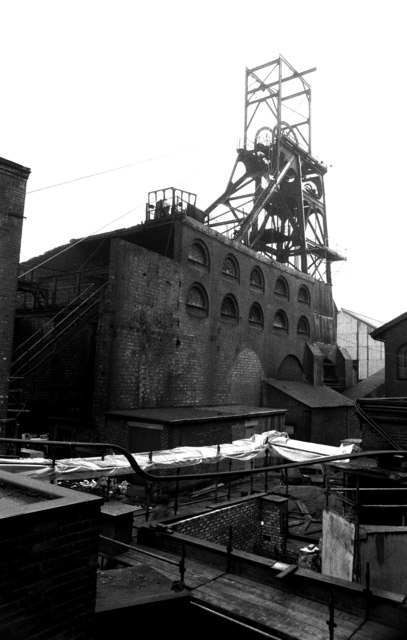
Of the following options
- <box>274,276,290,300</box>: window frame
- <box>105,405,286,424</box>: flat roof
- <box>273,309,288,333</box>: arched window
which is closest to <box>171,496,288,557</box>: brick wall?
<box>105,405,286,424</box>: flat roof

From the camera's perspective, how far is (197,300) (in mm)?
23047

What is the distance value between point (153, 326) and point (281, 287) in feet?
44.1

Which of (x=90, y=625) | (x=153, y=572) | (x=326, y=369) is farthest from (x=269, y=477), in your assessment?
(x=326, y=369)

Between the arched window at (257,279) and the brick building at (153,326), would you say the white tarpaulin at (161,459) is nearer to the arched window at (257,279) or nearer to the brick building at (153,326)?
the brick building at (153,326)

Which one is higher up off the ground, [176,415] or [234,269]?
[234,269]

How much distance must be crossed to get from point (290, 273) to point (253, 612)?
26.9 meters

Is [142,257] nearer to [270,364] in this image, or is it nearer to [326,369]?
[270,364]

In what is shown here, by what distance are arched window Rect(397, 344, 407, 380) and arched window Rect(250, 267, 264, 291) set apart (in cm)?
880

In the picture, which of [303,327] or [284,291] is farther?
[303,327]

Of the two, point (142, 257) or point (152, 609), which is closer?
point (152, 609)

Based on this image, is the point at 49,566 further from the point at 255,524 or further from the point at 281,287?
the point at 281,287

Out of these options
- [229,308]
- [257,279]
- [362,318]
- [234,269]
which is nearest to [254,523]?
[229,308]

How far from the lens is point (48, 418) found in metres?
18.6

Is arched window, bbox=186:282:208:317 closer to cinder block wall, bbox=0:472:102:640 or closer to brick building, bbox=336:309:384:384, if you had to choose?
cinder block wall, bbox=0:472:102:640
